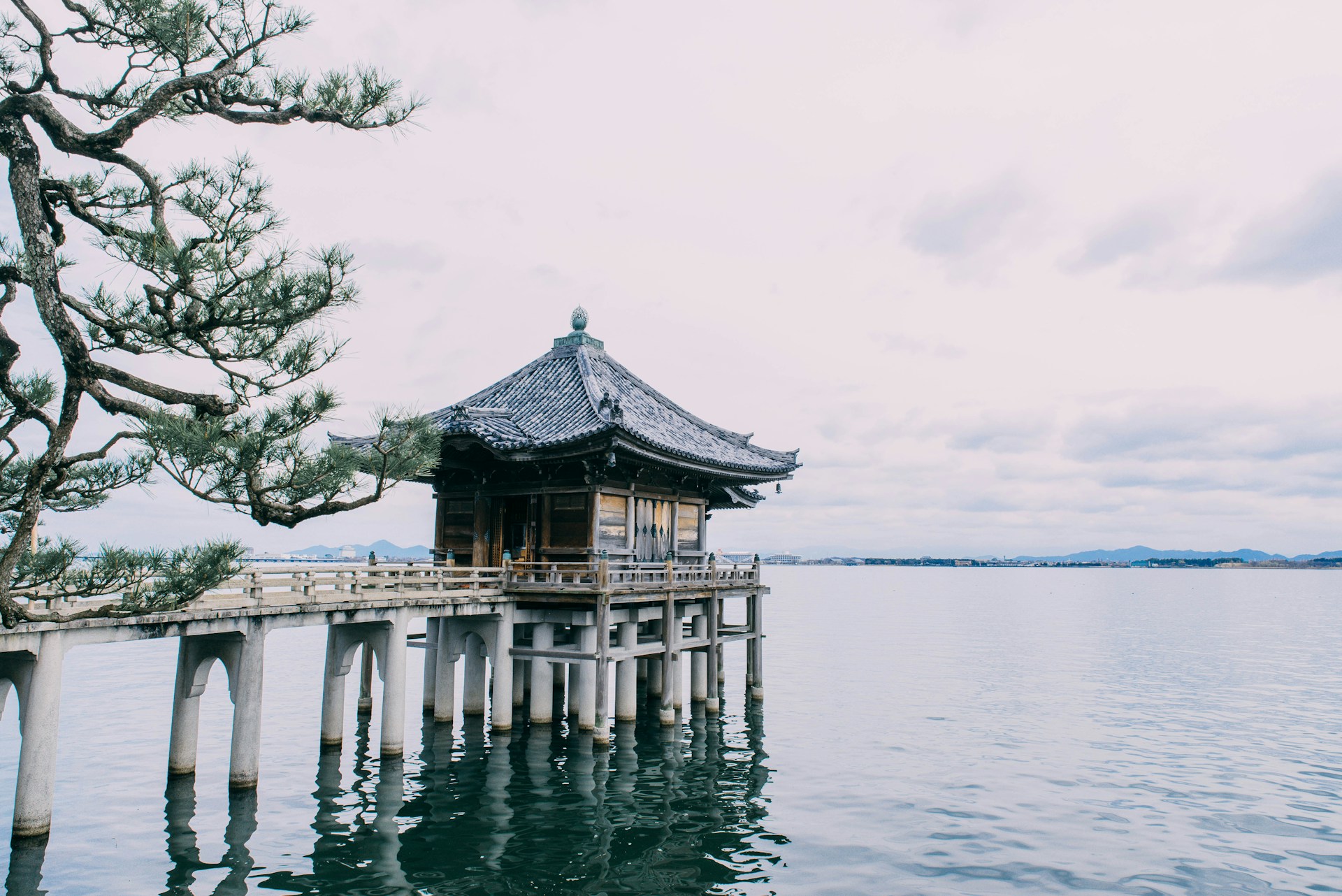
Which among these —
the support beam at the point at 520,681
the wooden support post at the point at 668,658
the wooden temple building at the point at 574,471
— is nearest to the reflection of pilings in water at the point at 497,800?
the support beam at the point at 520,681

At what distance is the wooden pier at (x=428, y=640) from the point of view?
13117mm

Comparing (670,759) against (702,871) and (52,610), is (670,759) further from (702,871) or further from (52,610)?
(52,610)

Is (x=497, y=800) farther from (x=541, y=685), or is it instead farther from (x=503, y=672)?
(x=541, y=685)

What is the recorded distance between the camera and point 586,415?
2412cm

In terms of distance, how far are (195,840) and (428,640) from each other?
32.1 ft

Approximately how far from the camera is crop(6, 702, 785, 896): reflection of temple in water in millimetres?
13688

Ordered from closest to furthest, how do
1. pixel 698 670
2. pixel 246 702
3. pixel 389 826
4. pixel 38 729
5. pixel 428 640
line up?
pixel 38 729 < pixel 246 702 < pixel 389 826 < pixel 428 640 < pixel 698 670

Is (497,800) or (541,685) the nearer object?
(497,800)

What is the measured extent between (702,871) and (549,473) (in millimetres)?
11741

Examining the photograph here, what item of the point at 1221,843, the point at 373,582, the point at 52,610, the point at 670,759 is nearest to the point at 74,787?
the point at 373,582

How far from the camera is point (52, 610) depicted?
12.5m

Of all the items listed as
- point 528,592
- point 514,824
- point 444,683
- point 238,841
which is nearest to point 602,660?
point 528,592

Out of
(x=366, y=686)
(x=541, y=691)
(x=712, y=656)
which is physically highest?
(x=712, y=656)

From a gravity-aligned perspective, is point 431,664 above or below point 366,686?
above
